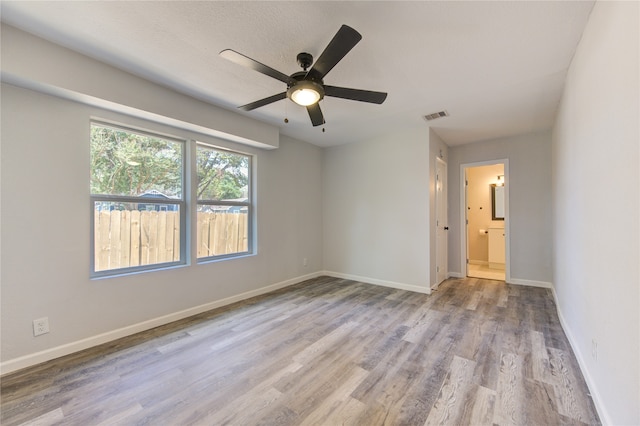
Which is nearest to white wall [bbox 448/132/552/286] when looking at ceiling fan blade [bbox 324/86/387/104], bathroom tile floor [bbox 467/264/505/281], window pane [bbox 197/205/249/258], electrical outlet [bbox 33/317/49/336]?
bathroom tile floor [bbox 467/264/505/281]

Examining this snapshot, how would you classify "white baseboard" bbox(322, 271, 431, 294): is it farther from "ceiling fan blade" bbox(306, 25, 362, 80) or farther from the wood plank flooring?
"ceiling fan blade" bbox(306, 25, 362, 80)

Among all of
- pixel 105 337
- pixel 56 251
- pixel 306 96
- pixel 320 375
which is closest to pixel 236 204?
pixel 56 251

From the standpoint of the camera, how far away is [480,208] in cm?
626

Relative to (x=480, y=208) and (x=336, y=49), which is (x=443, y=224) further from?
(x=336, y=49)

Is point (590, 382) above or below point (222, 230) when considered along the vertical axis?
below

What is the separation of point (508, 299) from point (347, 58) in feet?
12.8

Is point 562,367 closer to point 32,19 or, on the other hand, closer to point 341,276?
point 341,276

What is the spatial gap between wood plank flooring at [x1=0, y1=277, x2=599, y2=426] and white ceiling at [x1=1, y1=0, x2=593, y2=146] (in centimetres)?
262

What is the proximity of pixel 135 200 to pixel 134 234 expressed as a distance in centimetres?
38

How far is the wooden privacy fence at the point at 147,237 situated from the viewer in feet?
8.89

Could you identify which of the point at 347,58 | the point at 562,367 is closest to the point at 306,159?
the point at 347,58

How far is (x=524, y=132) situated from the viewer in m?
4.42

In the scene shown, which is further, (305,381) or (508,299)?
(508,299)

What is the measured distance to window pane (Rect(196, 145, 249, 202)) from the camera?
357cm
